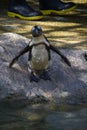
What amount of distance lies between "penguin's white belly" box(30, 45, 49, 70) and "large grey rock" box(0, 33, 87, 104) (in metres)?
0.16

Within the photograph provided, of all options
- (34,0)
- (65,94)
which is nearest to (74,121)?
(65,94)

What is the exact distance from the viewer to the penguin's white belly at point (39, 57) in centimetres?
580

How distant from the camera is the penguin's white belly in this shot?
5.80 meters

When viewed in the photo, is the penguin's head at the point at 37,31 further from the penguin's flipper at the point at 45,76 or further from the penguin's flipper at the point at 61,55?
the penguin's flipper at the point at 45,76

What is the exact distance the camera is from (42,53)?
5812mm

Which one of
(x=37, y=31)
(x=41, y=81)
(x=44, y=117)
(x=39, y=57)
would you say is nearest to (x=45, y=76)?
(x=41, y=81)

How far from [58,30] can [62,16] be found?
2.90ft

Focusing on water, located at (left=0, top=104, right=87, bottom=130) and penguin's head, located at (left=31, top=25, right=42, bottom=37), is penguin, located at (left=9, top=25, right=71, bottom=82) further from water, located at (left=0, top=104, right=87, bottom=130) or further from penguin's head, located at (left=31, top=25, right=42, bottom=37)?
water, located at (left=0, top=104, right=87, bottom=130)

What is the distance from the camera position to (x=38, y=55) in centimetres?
580

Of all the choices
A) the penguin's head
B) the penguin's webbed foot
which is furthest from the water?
the penguin's head

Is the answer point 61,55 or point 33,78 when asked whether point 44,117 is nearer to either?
point 33,78

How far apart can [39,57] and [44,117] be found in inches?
33.3

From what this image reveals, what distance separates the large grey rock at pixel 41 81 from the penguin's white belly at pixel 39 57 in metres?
0.16

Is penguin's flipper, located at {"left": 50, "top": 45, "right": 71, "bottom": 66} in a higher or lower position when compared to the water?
higher
